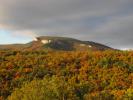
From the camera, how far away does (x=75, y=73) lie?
99812 mm

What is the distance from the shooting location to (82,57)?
365 ft

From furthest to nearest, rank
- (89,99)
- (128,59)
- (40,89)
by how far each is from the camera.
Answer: (128,59) → (89,99) → (40,89)

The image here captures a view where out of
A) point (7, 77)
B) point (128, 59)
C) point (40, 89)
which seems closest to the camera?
point (40, 89)

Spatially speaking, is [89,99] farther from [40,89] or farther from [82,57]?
[82,57]

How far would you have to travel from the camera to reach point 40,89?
6556cm

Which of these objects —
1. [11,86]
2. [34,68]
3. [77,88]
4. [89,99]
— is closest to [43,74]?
[34,68]

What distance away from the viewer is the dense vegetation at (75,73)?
250ft

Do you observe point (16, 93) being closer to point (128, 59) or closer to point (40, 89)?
point (40, 89)

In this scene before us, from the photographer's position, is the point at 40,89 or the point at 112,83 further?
the point at 112,83

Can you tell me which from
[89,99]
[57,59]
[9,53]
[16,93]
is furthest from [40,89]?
[9,53]

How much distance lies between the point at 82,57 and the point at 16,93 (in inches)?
1817

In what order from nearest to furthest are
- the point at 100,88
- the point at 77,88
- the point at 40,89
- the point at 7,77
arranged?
the point at 40,89, the point at 77,88, the point at 100,88, the point at 7,77

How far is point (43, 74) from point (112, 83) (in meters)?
14.4

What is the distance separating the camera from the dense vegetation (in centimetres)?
7619
